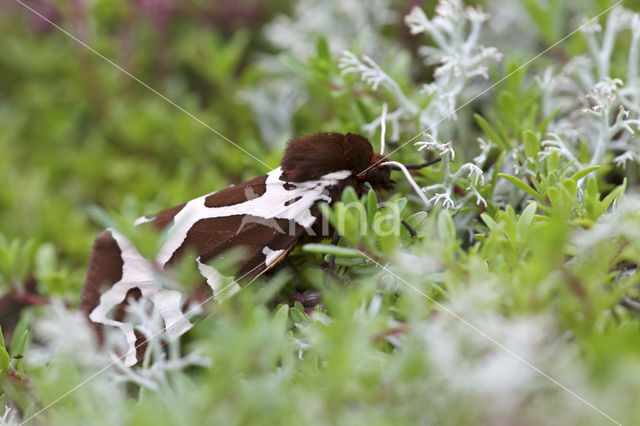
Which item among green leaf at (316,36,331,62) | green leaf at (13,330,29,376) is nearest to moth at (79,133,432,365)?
green leaf at (13,330,29,376)

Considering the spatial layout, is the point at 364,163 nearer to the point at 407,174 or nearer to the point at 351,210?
the point at 407,174

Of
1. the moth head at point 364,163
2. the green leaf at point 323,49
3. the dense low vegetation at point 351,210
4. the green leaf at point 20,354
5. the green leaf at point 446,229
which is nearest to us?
the dense low vegetation at point 351,210

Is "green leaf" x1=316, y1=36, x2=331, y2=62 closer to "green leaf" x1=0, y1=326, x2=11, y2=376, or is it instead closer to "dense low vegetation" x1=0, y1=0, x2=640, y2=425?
"dense low vegetation" x1=0, y1=0, x2=640, y2=425

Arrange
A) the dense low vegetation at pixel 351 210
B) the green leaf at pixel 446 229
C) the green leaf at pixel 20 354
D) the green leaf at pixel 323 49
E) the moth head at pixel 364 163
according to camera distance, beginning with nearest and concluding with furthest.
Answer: the dense low vegetation at pixel 351 210, the green leaf at pixel 446 229, the green leaf at pixel 20 354, the moth head at pixel 364 163, the green leaf at pixel 323 49

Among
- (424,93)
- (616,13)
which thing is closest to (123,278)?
(424,93)

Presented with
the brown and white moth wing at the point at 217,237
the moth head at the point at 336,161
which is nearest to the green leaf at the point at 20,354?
the brown and white moth wing at the point at 217,237

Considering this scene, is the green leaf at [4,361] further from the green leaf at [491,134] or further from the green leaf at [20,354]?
the green leaf at [491,134]

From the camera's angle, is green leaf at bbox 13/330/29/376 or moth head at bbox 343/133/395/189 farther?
moth head at bbox 343/133/395/189
